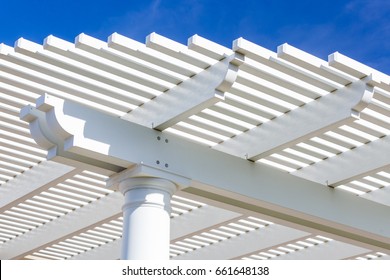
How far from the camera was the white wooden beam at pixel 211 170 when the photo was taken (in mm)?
9406

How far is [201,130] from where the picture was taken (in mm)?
11070

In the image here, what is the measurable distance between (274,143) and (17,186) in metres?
5.36

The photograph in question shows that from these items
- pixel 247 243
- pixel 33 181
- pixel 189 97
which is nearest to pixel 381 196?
pixel 247 243

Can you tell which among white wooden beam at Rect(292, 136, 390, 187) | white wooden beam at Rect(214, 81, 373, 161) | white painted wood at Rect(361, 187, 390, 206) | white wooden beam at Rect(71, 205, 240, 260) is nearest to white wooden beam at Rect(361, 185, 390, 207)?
white painted wood at Rect(361, 187, 390, 206)

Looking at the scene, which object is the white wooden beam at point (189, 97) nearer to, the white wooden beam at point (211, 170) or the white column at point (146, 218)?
the white wooden beam at point (211, 170)

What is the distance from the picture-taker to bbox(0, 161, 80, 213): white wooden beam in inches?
509

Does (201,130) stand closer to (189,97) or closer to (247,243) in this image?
(189,97)

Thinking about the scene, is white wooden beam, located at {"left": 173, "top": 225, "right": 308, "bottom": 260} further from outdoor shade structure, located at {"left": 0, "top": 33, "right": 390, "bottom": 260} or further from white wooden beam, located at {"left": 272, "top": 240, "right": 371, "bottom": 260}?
outdoor shade structure, located at {"left": 0, "top": 33, "right": 390, "bottom": 260}

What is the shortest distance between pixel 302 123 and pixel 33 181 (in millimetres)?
5362

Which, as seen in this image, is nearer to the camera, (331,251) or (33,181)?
(33,181)

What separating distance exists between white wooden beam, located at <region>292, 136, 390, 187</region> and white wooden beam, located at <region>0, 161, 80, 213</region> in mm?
3817

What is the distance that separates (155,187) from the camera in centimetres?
982

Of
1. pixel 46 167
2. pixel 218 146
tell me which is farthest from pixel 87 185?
pixel 218 146

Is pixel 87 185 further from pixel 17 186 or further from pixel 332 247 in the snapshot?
pixel 332 247
